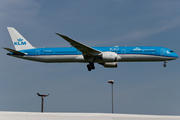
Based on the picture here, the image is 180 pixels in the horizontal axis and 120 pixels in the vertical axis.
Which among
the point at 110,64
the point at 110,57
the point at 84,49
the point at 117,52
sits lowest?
the point at 110,64

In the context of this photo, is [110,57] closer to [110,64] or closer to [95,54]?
[95,54]

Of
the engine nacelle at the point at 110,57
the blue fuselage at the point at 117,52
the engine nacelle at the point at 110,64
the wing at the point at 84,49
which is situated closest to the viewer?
the wing at the point at 84,49

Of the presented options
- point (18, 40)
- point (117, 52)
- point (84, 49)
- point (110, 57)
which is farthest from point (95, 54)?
point (18, 40)

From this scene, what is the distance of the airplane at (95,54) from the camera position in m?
49.6

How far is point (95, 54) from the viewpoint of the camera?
166ft

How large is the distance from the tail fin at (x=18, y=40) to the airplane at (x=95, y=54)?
221 centimetres

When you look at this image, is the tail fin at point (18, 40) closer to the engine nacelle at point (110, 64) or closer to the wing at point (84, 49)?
the wing at point (84, 49)

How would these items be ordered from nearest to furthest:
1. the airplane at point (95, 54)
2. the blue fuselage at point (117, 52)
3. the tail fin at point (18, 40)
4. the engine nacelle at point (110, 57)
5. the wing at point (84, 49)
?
the wing at point (84, 49) → the engine nacelle at point (110, 57) → the airplane at point (95, 54) → the blue fuselage at point (117, 52) → the tail fin at point (18, 40)

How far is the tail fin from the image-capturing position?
57.4 meters

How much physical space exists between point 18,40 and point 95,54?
18.2m

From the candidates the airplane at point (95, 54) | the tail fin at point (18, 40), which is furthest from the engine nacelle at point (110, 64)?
the tail fin at point (18, 40)

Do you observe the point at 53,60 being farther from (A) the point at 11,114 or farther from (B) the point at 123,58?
(A) the point at 11,114

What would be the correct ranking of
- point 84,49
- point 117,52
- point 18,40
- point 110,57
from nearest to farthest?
point 110,57 → point 84,49 → point 117,52 → point 18,40

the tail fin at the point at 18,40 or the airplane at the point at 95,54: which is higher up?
the tail fin at the point at 18,40
